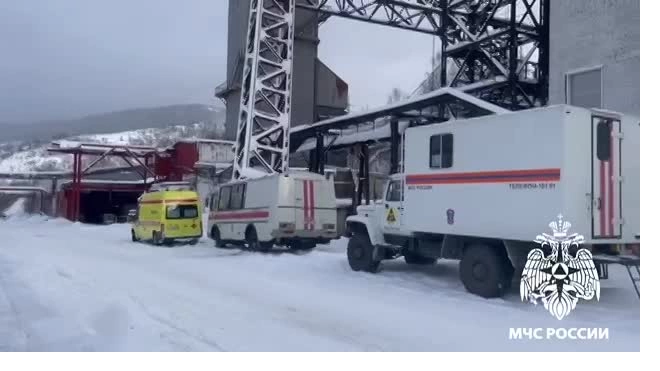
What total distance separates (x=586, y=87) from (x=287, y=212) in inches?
368

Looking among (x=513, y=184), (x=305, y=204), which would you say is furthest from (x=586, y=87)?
(x=305, y=204)

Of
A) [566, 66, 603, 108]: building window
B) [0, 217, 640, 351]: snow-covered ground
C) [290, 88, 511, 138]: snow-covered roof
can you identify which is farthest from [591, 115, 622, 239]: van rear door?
[290, 88, 511, 138]: snow-covered roof

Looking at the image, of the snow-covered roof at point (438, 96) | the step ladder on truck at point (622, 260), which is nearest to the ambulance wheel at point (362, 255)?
the step ladder on truck at point (622, 260)

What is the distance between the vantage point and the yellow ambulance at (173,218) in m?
23.6

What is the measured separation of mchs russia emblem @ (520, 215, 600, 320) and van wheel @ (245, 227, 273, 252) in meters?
10.7

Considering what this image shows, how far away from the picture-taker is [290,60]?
93.9 feet

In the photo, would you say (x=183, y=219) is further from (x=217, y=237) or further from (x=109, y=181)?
(x=109, y=181)

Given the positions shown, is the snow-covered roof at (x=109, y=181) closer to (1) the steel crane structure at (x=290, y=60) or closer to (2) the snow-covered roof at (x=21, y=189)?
(2) the snow-covered roof at (x=21, y=189)

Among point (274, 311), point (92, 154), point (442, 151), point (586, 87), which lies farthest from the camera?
point (92, 154)

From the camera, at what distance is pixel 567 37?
1622cm

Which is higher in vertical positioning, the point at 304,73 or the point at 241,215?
the point at 304,73

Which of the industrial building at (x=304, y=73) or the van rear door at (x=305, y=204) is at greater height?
the industrial building at (x=304, y=73)

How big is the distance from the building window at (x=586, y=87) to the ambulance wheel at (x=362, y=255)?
7112mm
